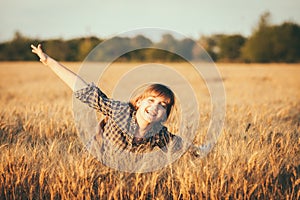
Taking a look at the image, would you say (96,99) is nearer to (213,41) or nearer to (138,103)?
(138,103)

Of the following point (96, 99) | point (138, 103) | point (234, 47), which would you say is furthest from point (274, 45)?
point (96, 99)

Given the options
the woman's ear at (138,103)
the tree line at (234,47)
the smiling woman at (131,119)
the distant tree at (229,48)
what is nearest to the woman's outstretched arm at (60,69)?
the smiling woman at (131,119)

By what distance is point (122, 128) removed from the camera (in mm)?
2754

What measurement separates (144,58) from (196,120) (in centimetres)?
3898

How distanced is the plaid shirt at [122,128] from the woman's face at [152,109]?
0.12 metres

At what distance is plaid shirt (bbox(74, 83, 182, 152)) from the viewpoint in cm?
270

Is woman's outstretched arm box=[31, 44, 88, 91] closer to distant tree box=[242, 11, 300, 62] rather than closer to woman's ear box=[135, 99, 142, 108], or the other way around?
woman's ear box=[135, 99, 142, 108]

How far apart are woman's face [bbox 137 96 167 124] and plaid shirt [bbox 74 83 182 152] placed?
0.12m

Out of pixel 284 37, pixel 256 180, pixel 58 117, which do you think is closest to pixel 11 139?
pixel 58 117

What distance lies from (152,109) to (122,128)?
31cm

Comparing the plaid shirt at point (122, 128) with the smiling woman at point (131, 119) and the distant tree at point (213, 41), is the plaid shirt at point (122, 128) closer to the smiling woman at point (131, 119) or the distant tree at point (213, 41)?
the smiling woman at point (131, 119)

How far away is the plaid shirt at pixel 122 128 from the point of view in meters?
2.70

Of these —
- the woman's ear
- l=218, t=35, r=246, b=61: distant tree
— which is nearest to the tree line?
l=218, t=35, r=246, b=61: distant tree

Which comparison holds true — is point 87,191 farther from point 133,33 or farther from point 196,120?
point 196,120
